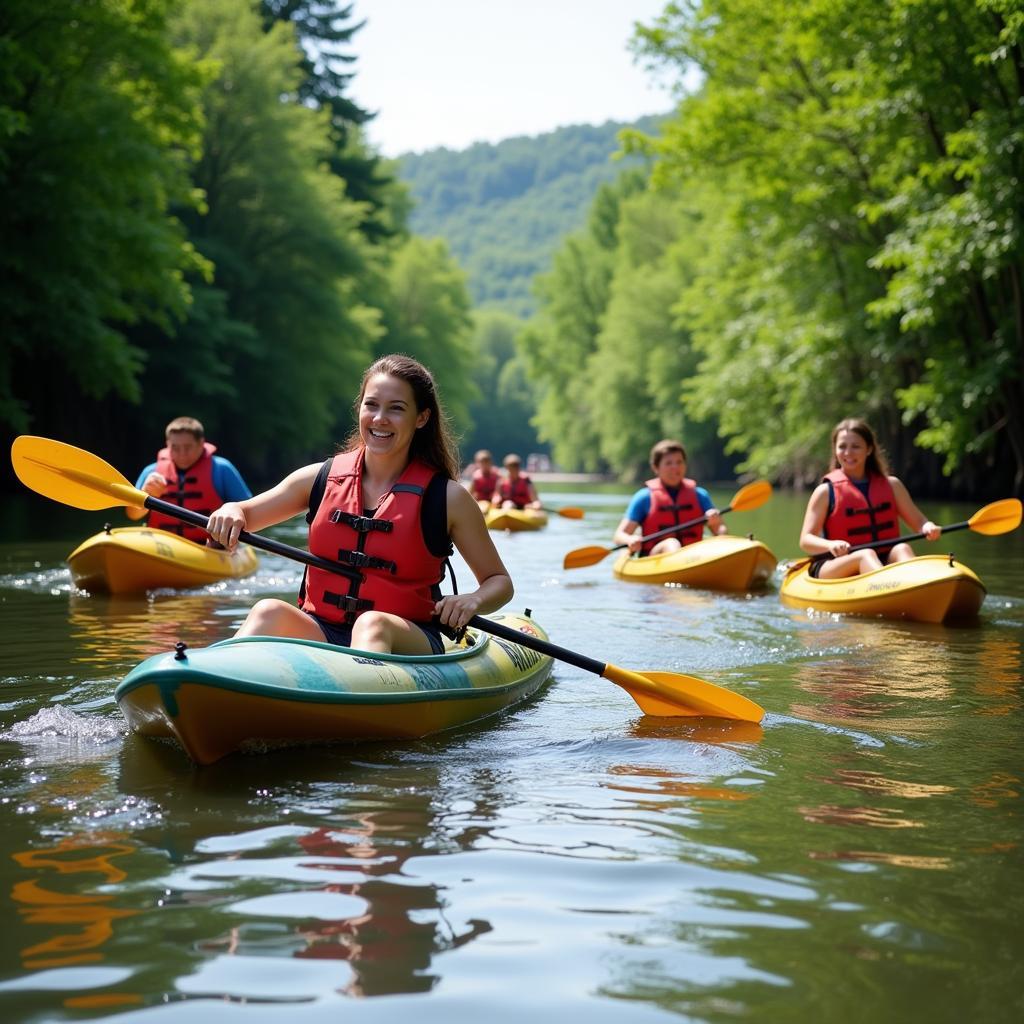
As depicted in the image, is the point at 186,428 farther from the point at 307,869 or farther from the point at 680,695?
the point at 307,869

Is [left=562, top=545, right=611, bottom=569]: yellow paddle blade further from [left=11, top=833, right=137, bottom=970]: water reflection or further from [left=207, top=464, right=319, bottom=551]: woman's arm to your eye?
[left=11, top=833, right=137, bottom=970]: water reflection

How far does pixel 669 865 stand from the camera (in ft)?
10.4

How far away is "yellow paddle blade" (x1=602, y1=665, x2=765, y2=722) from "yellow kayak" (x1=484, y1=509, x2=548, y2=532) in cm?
1214

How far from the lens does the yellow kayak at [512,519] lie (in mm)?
17438

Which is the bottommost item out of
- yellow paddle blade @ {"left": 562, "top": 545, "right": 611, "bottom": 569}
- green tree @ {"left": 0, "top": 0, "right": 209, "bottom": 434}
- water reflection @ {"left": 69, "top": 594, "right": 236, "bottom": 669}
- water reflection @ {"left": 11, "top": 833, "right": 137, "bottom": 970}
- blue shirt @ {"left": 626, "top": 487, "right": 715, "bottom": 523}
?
water reflection @ {"left": 11, "top": 833, "right": 137, "bottom": 970}

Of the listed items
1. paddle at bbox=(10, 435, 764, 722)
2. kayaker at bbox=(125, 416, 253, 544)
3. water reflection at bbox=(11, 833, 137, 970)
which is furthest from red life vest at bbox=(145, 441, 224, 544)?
water reflection at bbox=(11, 833, 137, 970)

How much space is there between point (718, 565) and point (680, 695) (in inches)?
194

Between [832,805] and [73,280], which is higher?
[73,280]

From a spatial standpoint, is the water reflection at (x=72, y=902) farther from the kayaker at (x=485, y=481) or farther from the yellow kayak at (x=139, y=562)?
the kayaker at (x=485, y=481)

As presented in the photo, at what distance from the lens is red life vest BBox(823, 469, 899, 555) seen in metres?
8.67

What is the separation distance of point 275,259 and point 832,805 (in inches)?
1145

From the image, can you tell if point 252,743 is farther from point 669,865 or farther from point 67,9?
point 67,9

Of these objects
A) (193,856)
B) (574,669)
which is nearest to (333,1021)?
(193,856)

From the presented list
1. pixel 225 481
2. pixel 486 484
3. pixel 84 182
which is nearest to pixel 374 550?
pixel 225 481
